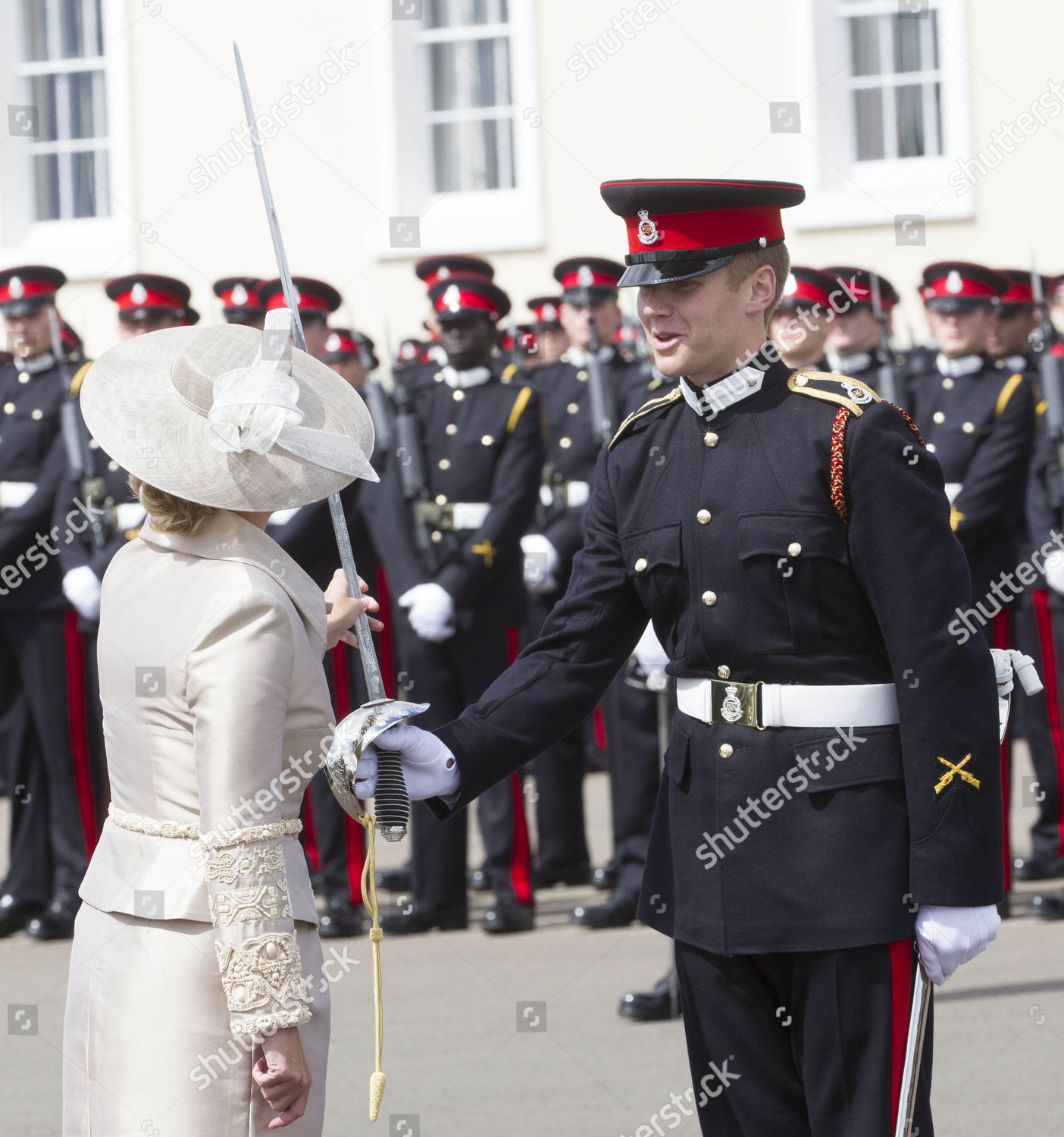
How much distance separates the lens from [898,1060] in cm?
262

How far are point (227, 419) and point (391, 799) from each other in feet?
2.03

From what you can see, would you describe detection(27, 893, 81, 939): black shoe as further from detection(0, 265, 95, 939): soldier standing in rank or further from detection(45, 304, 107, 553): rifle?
detection(45, 304, 107, 553): rifle

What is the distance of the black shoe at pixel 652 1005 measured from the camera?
204 inches

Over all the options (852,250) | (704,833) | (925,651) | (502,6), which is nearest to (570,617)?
(704,833)

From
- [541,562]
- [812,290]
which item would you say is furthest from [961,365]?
[541,562]

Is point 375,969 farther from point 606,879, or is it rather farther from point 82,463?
point 606,879

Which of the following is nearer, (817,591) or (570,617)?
(817,591)

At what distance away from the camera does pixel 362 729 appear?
2654mm

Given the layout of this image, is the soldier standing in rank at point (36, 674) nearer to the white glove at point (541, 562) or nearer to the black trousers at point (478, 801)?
the black trousers at point (478, 801)

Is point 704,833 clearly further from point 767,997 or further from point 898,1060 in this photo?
point 898,1060

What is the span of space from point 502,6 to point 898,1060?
11.9 metres

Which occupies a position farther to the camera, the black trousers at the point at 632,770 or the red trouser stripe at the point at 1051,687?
the red trouser stripe at the point at 1051,687

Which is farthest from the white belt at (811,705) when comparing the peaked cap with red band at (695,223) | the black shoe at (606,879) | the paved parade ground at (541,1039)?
the black shoe at (606,879)

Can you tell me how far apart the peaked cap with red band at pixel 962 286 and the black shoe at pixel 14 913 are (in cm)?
407
